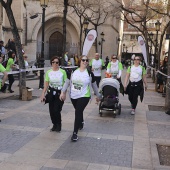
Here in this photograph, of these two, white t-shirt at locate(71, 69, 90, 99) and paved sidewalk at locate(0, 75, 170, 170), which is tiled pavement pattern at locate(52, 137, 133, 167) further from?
white t-shirt at locate(71, 69, 90, 99)

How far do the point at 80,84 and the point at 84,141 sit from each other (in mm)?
1234

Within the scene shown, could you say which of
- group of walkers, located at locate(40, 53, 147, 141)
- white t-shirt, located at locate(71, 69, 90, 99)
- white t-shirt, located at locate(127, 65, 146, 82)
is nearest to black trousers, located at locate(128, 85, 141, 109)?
white t-shirt, located at locate(127, 65, 146, 82)

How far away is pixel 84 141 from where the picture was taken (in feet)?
21.1

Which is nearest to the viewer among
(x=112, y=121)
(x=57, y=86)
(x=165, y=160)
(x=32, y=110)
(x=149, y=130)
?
(x=165, y=160)

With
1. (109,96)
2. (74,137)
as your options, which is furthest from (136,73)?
(74,137)

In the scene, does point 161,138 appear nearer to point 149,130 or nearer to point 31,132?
point 149,130

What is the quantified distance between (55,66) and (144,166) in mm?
3010

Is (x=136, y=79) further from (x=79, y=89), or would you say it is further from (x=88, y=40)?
(x=88, y=40)

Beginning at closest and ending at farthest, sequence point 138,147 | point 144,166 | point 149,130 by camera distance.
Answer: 1. point 144,166
2. point 138,147
3. point 149,130

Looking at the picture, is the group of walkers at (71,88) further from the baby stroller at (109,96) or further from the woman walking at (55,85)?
the baby stroller at (109,96)

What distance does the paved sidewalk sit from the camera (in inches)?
203

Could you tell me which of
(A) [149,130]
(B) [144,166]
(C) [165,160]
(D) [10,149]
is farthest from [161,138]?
(D) [10,149]

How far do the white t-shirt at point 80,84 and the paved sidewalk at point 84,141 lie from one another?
3.30ft

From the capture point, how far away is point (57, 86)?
6828 mm
